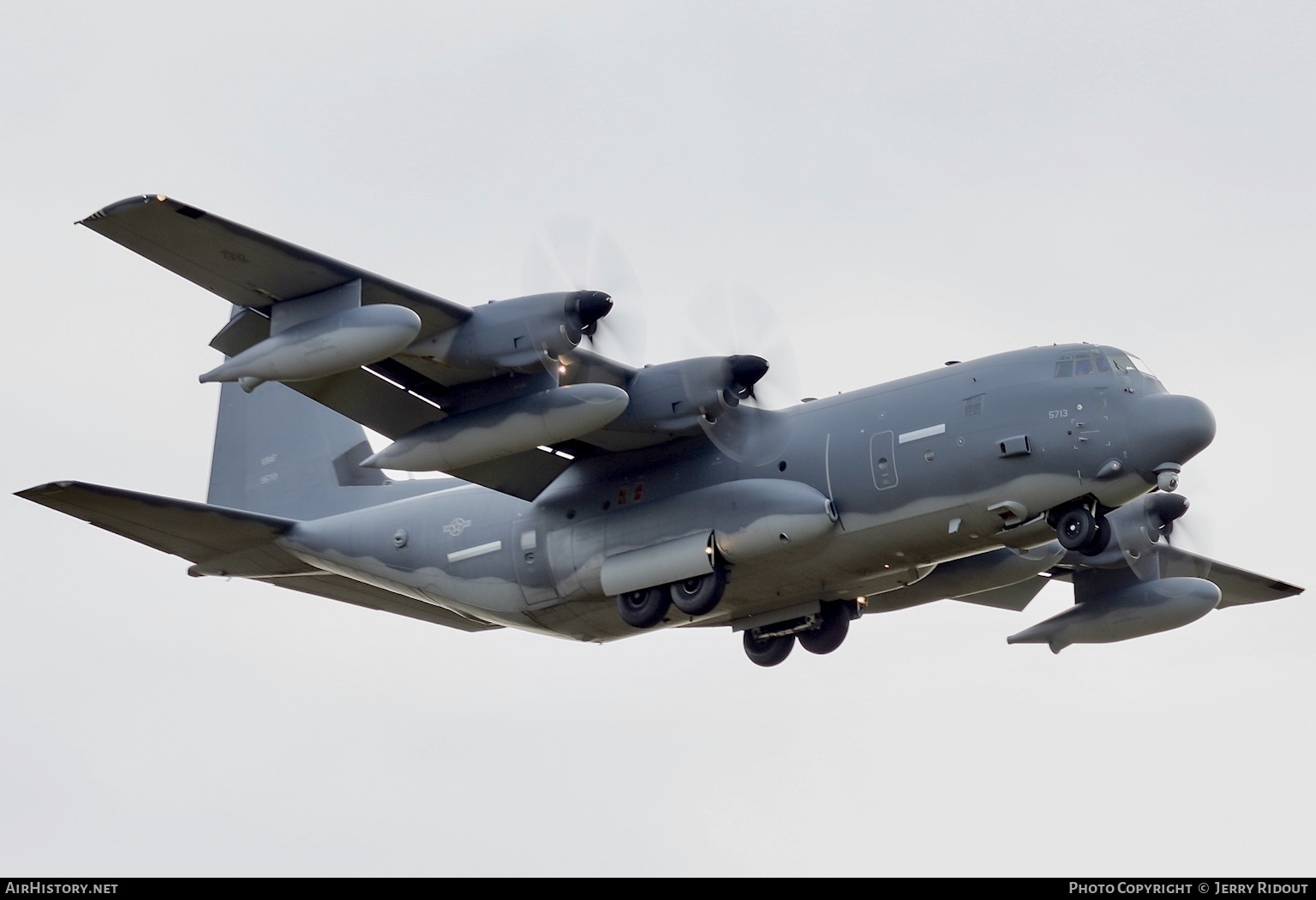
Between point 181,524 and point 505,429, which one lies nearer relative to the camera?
point 505,429

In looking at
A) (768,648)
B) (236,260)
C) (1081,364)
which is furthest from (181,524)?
(1081,364)

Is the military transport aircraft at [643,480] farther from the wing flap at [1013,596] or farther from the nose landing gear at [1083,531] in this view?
the wing flap at [1013,596]

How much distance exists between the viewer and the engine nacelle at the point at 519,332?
21.3m

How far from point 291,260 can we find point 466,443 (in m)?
3.03

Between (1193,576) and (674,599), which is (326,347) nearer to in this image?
(674,599)

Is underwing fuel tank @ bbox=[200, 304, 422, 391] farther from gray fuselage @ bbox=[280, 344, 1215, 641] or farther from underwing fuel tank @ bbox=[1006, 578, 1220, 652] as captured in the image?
underwing fuel tank @ bbox=[1006, 578, 1220, 652]

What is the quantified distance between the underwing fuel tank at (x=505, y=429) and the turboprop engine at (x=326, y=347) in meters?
1.73

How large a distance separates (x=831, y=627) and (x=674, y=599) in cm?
279

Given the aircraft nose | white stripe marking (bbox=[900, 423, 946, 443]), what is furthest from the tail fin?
the aircraft nose

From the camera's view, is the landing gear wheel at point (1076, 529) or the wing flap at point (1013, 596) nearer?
the landing gear wheel at point (1076, 529)

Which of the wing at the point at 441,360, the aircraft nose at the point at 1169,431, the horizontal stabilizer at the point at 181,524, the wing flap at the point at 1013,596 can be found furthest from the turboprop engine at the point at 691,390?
the wing flap at the point at 1013,596

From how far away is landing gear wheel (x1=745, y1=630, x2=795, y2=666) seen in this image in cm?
2544

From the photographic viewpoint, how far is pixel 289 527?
25.8 m

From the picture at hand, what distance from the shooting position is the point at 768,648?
83.8 ft
